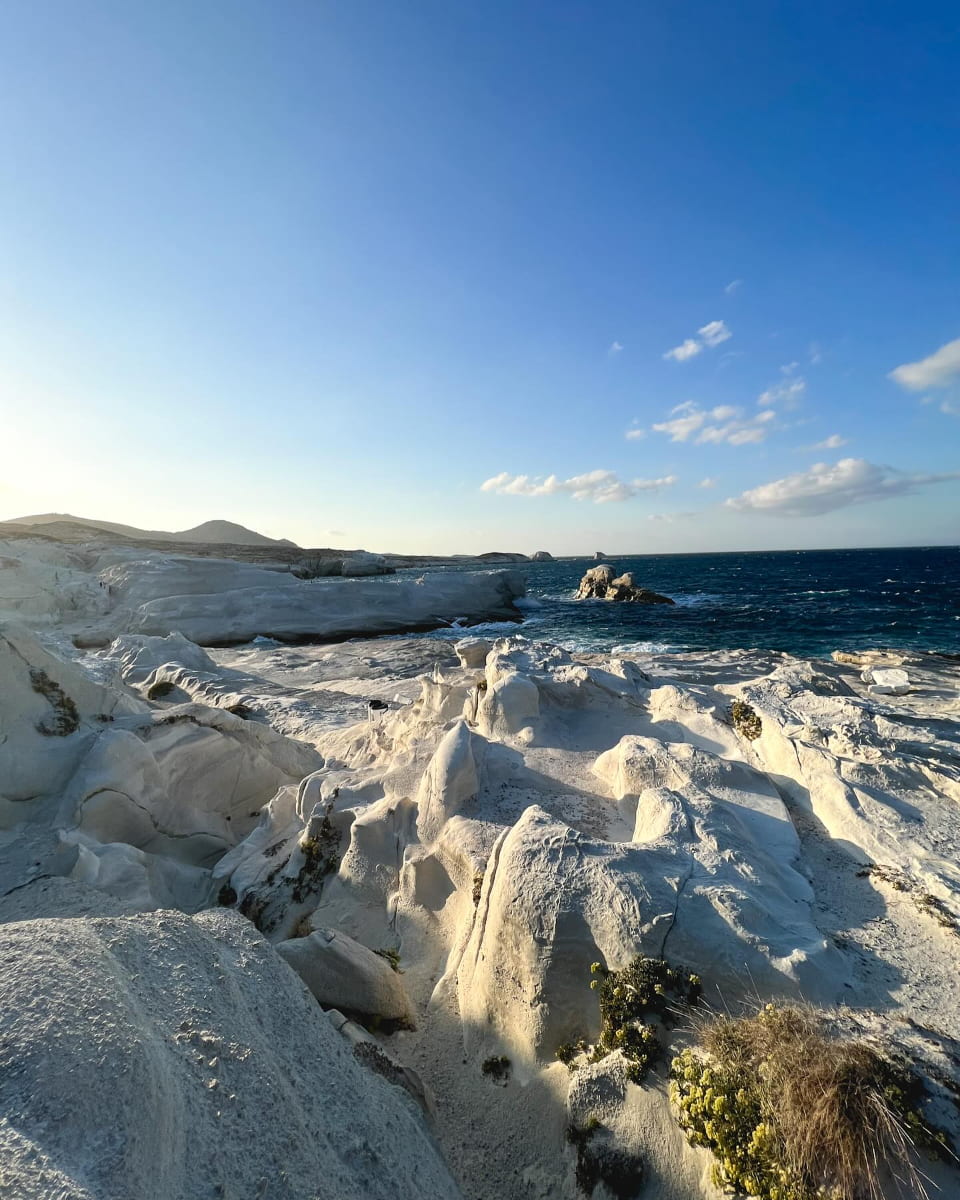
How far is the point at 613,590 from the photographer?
64875 mm

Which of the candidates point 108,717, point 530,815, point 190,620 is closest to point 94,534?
point 190,620

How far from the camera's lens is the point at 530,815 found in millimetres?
7246

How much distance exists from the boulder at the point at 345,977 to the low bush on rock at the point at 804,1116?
3.45 m

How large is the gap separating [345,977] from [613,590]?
61503 mm

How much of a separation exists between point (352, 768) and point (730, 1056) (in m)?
10.4

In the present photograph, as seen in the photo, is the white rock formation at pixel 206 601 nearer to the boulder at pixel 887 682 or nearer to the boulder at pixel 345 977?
the boulder at pixel 345 977

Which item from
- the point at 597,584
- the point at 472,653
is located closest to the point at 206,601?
the point at 472,653

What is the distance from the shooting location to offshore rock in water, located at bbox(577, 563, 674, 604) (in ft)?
202

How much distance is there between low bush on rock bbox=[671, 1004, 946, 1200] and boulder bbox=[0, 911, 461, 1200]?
2302 mm

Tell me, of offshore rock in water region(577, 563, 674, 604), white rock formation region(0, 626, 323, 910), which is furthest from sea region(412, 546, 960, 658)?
white rock formation region(0, 626, 323, 910)

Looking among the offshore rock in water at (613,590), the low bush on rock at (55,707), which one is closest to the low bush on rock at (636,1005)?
the low bush on rock at (55,707)

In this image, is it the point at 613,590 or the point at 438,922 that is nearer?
the point at 438,922

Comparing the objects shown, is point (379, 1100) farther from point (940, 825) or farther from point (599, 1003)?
point (940, 825)

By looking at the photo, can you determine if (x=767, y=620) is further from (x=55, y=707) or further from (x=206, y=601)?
(x=55, y=707)
